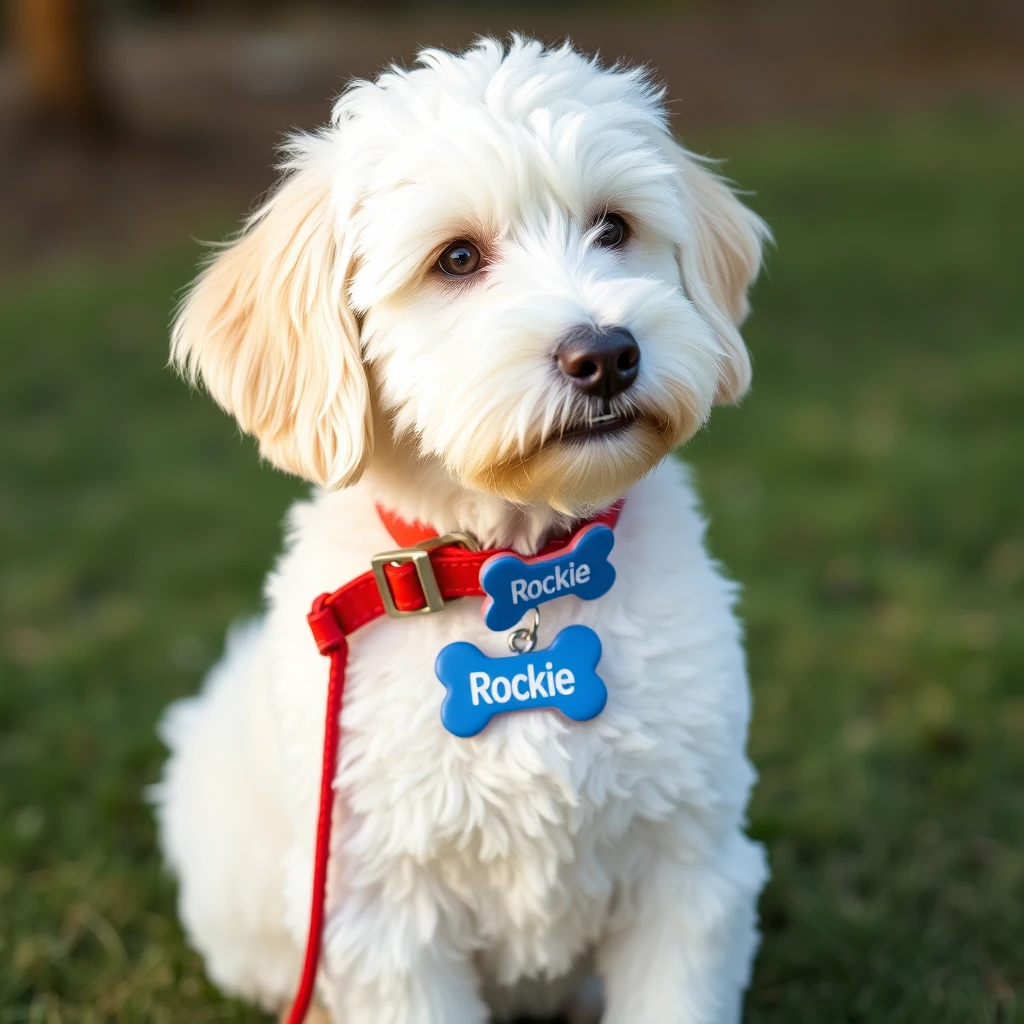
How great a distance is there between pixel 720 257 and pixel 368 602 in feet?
3.09

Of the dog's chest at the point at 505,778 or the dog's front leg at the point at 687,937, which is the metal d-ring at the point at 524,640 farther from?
the dog's front leg at the point at 687,937

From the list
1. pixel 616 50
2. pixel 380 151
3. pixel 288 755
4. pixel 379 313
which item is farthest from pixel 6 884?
pixel 616 50


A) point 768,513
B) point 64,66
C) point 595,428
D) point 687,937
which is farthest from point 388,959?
point 64,66

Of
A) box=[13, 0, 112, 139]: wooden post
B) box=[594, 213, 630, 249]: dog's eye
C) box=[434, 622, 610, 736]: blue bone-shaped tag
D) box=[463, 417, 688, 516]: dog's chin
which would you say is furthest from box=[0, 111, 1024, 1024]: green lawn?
box=[13, 0, 112, 139]: wooden post

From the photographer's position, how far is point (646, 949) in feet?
8.00

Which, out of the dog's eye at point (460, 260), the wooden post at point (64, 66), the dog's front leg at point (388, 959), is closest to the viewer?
the dog's eye at point (460, 260)

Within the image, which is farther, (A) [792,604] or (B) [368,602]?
(A) [792,604]

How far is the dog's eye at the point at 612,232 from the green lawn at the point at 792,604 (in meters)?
1.67

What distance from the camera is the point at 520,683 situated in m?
2.25

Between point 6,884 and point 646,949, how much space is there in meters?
1.81

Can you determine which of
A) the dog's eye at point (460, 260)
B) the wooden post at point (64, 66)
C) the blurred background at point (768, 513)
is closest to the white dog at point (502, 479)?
the dog's eye at point (460, 260)

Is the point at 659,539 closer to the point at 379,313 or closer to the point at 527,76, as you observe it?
the point at 379,313

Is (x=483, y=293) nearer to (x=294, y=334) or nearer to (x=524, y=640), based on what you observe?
(x=294, y=334)

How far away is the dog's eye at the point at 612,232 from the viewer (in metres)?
2.28
